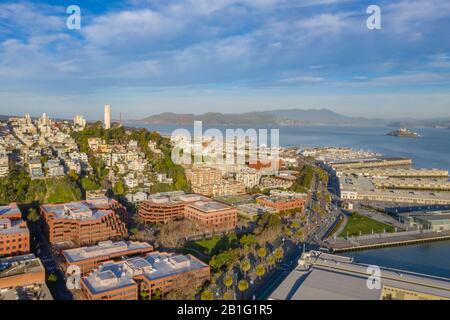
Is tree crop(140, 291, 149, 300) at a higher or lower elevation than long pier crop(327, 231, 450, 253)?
higher

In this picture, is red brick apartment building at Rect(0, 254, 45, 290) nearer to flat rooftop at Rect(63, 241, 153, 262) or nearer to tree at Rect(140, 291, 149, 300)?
flat rooftop at Rect(63, 241, 153, 262)

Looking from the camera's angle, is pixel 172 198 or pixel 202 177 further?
pixel 202 177

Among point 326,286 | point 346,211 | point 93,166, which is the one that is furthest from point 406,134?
point 326,286

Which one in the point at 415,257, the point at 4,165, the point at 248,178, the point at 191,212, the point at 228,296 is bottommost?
the point at 415,257

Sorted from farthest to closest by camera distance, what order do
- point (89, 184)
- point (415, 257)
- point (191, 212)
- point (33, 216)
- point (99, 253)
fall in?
1. point (89, 184)
2. point (191, 212)
3. point (33, 216)
4. point (415, 257)
5. point (99, 253)

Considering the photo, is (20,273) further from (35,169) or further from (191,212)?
(35,169)

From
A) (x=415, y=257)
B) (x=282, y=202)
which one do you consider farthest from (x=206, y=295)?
(x=282, y=202)

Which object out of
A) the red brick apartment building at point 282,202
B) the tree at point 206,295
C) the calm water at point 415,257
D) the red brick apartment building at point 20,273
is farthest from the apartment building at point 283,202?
the red brick apartment building at point 20,273

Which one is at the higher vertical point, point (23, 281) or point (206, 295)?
point (23, 281)

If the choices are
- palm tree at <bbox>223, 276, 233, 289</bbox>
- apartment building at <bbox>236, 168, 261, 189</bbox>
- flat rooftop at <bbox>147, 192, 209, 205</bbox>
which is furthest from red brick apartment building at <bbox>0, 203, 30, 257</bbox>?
apartment building at <bbox>236, 168, 261, 189</bbox>
